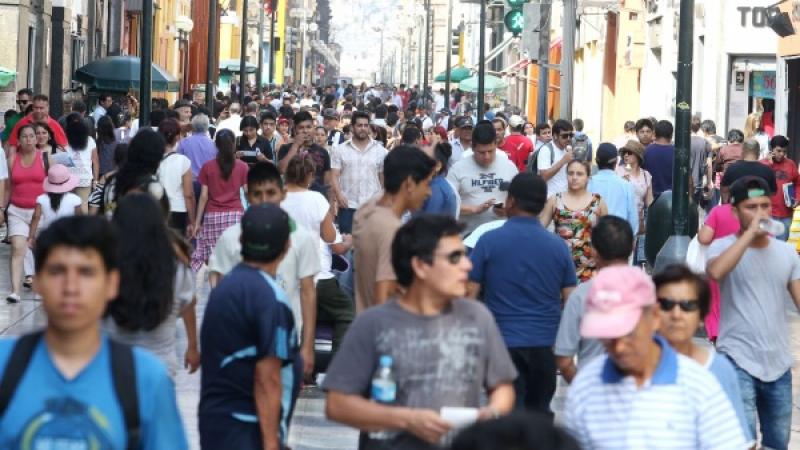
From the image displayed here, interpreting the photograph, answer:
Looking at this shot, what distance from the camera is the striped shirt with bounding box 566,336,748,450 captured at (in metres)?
5.04

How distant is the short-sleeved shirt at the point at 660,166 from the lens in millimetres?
18234

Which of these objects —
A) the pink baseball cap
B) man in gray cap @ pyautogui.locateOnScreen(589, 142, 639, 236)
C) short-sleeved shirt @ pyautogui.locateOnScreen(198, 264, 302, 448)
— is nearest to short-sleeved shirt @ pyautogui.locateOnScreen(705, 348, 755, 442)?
the pink baseball cap

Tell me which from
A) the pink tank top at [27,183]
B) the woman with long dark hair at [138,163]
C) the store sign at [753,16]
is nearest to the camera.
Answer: the woman with long dark hair at [138,163]

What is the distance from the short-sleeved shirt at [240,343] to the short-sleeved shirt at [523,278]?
189 centimetres

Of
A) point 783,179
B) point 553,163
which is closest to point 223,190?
point 553,163

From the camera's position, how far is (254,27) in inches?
4279

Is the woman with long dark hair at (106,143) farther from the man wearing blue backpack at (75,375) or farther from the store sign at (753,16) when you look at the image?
the man wearing blue backpack at (75,375)

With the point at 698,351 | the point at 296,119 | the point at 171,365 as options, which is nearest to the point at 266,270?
the point at 171,365

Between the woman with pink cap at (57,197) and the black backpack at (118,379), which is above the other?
the woman with pink cap at (57,197)

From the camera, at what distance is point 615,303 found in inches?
197

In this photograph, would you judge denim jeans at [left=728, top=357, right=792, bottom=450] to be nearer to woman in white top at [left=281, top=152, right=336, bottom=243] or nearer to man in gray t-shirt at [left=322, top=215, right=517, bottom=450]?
man in gray t-shirt at [left=322, top=215, right=517, bottom=450]

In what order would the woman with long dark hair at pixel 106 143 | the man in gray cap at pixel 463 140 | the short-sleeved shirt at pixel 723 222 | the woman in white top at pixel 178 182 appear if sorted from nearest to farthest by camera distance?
1. the short-sleeved shirt at pixel 723 222
2. the woman in white top at pixel 178 182
3. the man in gray cap at pixel 463 140
4. the woman with long dark hair at pixel 106 143

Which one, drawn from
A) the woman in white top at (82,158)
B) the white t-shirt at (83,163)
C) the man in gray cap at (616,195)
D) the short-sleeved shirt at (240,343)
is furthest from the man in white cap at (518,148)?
the short-sleeved shirt at (240,343)

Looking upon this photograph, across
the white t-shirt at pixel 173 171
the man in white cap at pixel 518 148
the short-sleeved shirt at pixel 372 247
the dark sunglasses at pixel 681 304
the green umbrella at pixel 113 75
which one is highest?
the green umbrella at pixel 113 75
